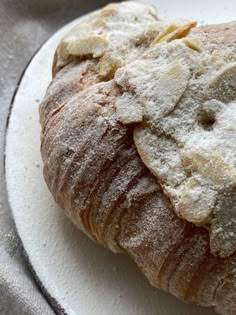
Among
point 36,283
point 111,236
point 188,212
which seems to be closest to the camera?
point 188,212

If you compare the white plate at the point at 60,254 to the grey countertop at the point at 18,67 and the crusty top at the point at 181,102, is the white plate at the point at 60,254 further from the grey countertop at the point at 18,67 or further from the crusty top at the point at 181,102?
the crusty top at the point at 181,102

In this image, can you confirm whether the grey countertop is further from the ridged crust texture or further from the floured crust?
the floured crust

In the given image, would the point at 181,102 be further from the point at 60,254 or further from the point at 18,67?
the point at 18,67

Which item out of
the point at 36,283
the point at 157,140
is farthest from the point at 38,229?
the point at 157,140

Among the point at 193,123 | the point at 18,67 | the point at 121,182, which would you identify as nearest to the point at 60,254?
the point at 121,182

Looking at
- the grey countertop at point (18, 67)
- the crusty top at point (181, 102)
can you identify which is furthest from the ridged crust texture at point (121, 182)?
the grey countertop at point (18, 67)

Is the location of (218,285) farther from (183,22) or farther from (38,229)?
(183,22)
